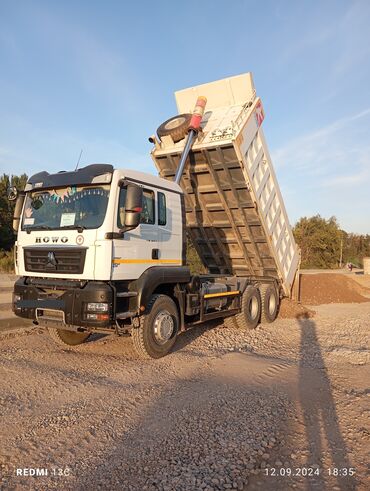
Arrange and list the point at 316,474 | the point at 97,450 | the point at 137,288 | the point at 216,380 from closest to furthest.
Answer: the point at 316,474
the point at 97,450
the point at 216,380
the point at 137,288

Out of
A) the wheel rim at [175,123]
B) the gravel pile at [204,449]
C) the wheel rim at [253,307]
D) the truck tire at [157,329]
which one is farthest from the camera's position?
the wheel rim at [253,307]

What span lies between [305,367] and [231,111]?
16.6 ft

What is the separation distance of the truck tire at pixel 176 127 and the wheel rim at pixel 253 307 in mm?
3741

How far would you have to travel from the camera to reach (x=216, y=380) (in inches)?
192

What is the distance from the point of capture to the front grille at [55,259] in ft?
16.9

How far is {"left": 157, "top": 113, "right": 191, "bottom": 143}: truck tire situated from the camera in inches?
303

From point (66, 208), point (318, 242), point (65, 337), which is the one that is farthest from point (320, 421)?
point (318, 242)

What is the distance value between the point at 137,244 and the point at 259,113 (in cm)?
440

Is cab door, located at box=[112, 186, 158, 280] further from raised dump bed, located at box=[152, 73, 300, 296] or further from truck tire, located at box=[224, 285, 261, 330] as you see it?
truck tire, located at box=[224, 285, 261, 330]

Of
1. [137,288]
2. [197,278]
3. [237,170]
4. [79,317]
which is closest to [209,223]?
[237,170]

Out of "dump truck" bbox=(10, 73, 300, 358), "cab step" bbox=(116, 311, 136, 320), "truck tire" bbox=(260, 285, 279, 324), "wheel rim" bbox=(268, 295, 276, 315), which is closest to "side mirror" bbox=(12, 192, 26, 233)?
"dump truck" bbox=(10, 73, 300, 358)

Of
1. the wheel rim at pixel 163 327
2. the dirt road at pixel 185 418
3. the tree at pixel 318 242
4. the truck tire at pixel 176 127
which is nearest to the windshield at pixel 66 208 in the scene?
the wheel rim at pixel 163 327

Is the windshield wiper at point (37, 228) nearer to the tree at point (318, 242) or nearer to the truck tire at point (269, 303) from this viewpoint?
the truck tire at point (269, 303)

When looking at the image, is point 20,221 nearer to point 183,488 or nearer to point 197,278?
point 197,278
